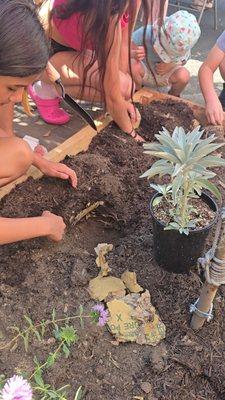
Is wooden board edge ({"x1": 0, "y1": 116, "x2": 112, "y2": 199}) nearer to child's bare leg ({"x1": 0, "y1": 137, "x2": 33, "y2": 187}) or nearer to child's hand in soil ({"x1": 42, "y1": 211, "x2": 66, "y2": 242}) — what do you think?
child's bare leg ({"x1": 0, "y1": 137, "x2": 33, "y2": 187})

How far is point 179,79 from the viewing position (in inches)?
122

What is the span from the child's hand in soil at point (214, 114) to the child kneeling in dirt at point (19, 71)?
1165 mm

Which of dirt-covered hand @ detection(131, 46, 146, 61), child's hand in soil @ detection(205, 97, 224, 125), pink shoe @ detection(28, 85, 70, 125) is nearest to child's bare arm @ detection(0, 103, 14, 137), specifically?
pink shoe @ detection(28, 85, 70, 125)

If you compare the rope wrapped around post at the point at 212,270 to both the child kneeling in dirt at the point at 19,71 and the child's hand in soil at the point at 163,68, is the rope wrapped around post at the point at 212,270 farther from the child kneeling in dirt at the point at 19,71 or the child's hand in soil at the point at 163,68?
the child's hand in soil at the point at 163,68

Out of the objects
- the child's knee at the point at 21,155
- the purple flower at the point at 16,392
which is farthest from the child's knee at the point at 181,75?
the purple flower at the point at 16,392

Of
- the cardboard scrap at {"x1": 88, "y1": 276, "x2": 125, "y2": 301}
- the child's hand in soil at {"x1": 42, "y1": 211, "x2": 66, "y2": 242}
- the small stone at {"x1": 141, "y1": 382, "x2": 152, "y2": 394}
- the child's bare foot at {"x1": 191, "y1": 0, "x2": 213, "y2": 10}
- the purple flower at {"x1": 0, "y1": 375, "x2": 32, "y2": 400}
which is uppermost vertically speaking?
the purple flower at {"x1": 0, "y1": 375, "x2": 32, "y2": 400}

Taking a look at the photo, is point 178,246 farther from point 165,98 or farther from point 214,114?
point 165,98

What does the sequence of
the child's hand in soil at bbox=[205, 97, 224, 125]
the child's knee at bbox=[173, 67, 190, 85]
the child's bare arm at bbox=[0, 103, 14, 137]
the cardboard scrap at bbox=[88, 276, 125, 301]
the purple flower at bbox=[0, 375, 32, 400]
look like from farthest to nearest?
the child's knee at bbox=[173, 67, 190, 85]
the child's hand in soil at bbox=[205, 97, 224, 125]
the child's bare arm at bbox=[0, 103, 14, 137]
the cardboard scrap at bbox=[88, 276, 125, 301]
the purple flower at bbox=[0, 375, 32, 400]

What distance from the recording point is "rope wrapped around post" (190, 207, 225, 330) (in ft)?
4.68

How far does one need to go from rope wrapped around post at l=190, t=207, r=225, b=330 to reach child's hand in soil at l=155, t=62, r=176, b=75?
1753mm

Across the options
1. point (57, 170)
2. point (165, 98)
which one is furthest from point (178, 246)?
point (165, 98)

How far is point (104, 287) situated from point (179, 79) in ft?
5.74

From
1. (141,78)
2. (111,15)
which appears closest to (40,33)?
(111,15)

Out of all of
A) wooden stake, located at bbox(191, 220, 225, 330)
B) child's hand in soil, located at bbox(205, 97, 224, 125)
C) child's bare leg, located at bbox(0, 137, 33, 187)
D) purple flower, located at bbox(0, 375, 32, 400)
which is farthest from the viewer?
child's hand in soil, located at bbox(205, 97, 224, 125)
